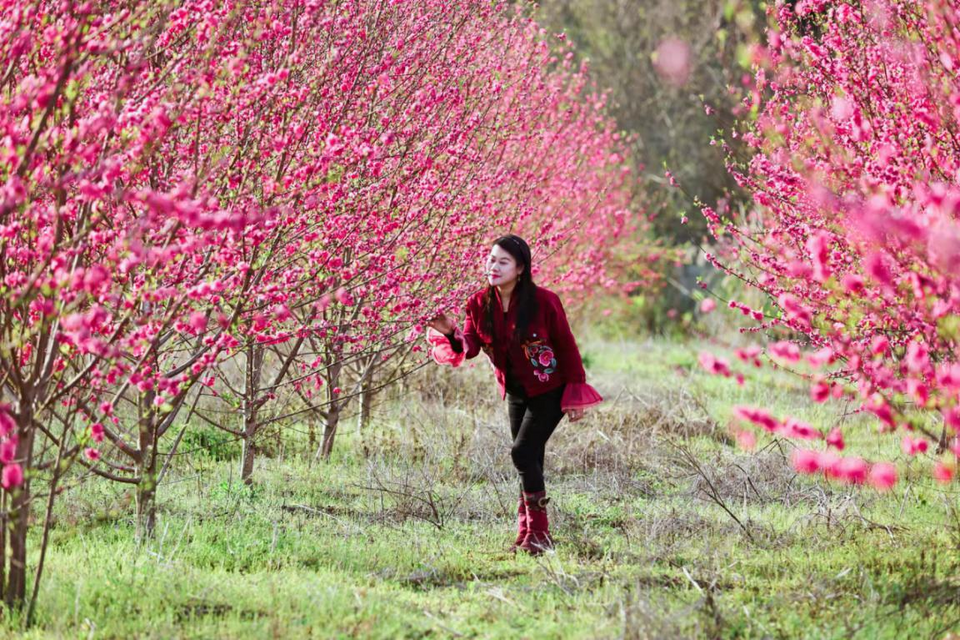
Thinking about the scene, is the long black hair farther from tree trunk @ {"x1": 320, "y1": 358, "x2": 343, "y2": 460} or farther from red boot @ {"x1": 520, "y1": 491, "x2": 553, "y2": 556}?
tree trunk @ {"x1": 320, "y1": 358, "x2": 343, "y2": 460}

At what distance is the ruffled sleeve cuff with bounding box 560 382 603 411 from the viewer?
176 inches

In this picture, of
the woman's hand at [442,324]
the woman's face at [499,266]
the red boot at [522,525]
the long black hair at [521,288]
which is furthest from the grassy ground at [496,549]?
the woman's face at [499,266]

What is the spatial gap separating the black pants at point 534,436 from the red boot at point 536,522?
36 mm

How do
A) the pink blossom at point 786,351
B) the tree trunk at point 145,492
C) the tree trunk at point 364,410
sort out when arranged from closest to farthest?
1. the pink blossom at point 786,351
2. the tree trunk at point 145,492
3. the tree trunk at point 364,410

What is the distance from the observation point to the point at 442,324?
473 cm

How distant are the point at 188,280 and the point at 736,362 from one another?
9.03 m

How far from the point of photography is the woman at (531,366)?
14.9 ft

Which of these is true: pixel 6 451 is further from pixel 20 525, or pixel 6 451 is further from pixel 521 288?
pixel 521 288

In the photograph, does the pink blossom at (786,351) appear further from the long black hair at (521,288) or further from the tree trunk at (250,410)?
the tree trunk at (250,410)

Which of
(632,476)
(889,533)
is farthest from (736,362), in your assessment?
(889,533)

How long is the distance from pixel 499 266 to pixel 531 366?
467 mm

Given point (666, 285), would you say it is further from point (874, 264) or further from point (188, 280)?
point (874, 264)

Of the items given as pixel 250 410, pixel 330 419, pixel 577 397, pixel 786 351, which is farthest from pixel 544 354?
pixel 330 419

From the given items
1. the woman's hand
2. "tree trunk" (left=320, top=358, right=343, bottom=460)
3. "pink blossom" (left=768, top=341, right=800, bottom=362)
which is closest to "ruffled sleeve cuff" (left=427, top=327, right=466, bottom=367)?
the woman's hand
